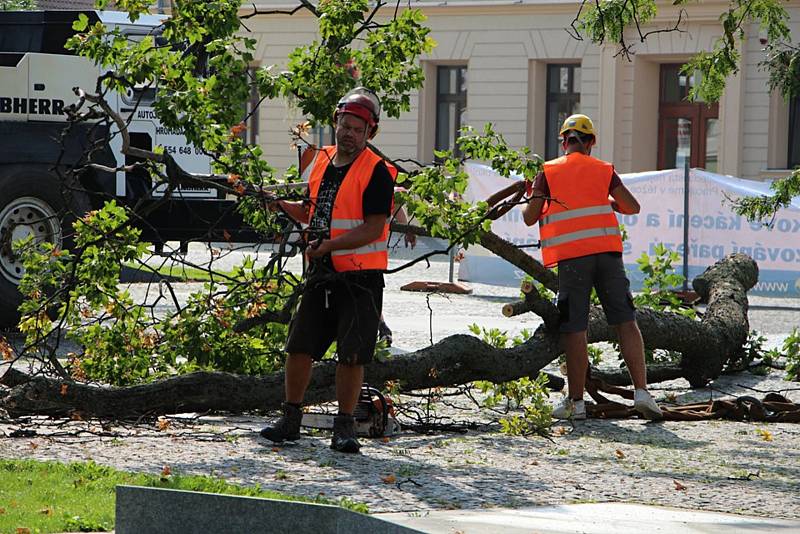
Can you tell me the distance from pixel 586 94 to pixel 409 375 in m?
23.9

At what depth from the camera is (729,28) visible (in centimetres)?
927

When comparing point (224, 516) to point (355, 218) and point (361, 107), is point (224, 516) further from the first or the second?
point (361, 107)

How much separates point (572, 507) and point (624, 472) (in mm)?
976

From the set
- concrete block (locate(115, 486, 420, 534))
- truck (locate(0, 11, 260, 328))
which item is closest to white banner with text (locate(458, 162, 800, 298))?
truck (locate(0, 11, 260, 328))

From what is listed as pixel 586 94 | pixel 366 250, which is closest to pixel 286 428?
pixel 366 250

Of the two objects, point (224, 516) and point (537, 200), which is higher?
point (537, 200)

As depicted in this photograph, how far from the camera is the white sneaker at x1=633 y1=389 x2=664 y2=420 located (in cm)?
881

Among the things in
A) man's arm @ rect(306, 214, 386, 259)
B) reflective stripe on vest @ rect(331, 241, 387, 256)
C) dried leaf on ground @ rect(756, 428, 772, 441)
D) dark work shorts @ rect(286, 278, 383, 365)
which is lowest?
dried leaf on ground @ rect(756, 428, 772, 441)

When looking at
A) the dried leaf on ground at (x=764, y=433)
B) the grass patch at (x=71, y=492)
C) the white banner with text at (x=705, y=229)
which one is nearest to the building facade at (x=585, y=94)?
the white banner with text at (x=705, y=229)

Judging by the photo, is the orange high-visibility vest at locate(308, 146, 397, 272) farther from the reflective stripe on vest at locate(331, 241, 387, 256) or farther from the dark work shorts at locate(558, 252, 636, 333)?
the dark work shorts at locate(558, 252, 636, 333)

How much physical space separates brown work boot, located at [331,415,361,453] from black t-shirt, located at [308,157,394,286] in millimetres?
679

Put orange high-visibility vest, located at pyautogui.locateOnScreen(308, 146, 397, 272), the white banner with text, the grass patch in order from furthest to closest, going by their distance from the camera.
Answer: the white banner with text < orange high-visibility vest, located at pyautogui.locateOnScreen(308, 146, 397, 272) < the grass patch

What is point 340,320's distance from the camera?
7.60 metres

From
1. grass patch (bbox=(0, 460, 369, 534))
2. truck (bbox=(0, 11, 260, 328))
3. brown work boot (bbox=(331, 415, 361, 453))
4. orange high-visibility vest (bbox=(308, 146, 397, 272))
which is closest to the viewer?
grass patch (bbox=(0, 460, 369, 534))
